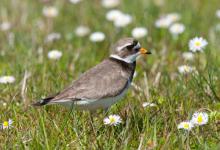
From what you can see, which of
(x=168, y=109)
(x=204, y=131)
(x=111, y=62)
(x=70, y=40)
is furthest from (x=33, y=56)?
(x=204, y=131)

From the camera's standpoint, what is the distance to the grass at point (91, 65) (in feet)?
18.9

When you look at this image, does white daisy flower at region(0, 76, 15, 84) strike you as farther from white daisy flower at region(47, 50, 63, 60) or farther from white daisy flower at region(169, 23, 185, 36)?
white daisy flower at region(169, 23, 185, 36)

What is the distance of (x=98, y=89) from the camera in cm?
636

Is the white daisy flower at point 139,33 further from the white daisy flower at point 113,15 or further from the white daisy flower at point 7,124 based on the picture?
the white daisy flower at point 7,124

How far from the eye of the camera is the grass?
5.75 meters

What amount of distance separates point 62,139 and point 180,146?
1028mm

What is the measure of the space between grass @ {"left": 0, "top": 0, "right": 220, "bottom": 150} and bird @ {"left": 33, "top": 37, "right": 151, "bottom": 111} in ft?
0.42

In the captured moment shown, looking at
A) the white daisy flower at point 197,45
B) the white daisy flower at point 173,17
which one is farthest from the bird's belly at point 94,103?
the white daisy flower at point 173,17

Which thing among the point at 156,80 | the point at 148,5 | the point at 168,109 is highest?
the point at 148,5

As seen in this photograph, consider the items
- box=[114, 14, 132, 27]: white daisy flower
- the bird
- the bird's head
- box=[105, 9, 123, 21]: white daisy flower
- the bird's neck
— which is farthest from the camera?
box=[105, 9, 123, 21]: white daisy flower

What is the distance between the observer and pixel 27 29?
10.1m

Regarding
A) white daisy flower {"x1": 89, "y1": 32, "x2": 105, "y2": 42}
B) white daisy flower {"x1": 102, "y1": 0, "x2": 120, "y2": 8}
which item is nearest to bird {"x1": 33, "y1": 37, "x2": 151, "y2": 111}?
white daisy flower {"x1": 89, "y1": 32, "x2": 105, "y2": 42}

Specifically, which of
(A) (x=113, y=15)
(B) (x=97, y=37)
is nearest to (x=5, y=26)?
(B) (x=97, y=37)

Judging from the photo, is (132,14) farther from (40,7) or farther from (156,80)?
(156,80)
